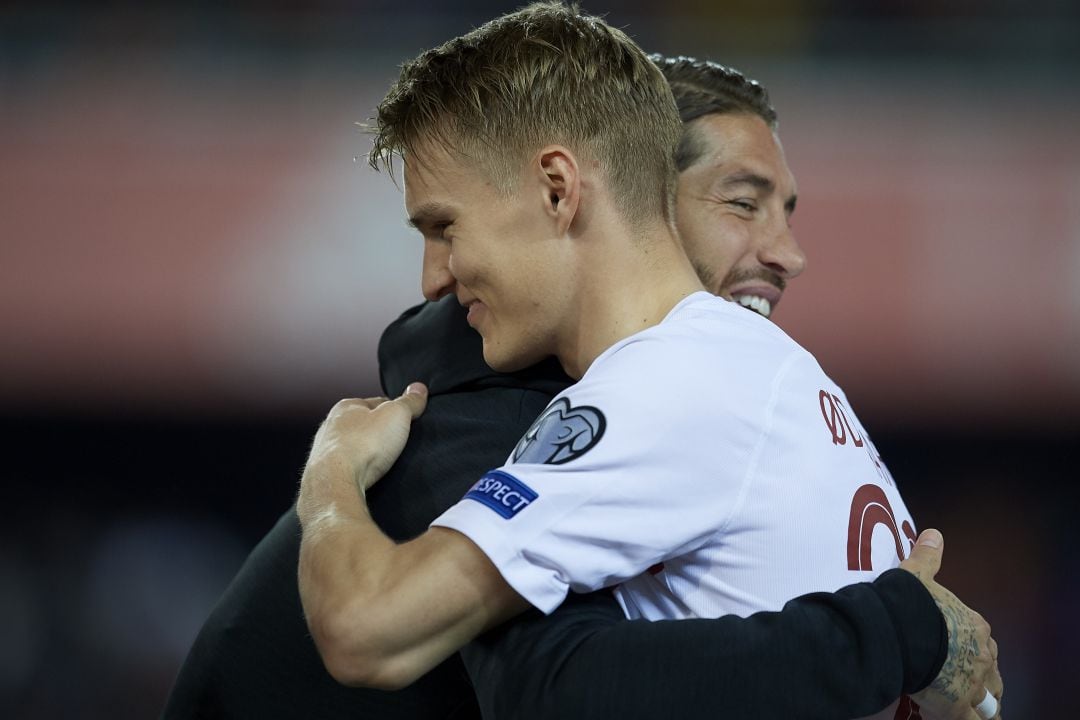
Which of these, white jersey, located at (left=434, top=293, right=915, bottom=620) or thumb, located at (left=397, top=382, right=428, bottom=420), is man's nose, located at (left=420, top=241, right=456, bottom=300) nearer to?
thumb, located at (left=397, top=382, right=428, bottom=420)

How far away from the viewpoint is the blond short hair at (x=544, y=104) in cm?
173

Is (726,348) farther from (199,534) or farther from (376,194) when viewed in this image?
(199,534)

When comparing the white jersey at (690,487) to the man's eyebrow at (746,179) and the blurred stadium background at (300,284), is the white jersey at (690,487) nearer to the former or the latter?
the man's eyebrow at (746,179)

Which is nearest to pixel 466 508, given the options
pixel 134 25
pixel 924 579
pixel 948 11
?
pixel 924 579

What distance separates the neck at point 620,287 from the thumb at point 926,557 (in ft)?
1.46

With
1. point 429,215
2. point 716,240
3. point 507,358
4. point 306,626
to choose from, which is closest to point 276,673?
point 306,626

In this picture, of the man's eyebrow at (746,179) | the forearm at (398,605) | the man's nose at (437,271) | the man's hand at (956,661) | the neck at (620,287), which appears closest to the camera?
the forearm at (398,605)

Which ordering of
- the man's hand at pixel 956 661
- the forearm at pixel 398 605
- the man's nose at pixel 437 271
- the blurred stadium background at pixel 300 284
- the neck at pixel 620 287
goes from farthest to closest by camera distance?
the blurred stadium background at pixel 300 284 < the man's nose at pixel 437 271 < the neck at pixel 620 287 < the man's hand at pixel 956 661 < the forearm at pixel 398 605

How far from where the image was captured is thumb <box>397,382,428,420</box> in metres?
1.85

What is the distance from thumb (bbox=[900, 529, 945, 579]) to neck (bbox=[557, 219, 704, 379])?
0.44 metres

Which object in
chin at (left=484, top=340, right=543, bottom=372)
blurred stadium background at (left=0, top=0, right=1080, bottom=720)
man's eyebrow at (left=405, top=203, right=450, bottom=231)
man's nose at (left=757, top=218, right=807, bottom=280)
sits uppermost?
man's eyebrow at (left=405, top=203, right=450, bottom=231)

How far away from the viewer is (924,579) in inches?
Result: 61.2

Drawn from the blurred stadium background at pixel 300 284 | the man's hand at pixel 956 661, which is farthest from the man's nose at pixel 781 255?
the blurred stadium background at pixel 300 284

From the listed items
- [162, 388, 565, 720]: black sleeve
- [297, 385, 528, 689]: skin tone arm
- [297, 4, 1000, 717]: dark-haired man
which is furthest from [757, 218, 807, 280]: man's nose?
[297, 385, 528, 689]: skin tone arm
